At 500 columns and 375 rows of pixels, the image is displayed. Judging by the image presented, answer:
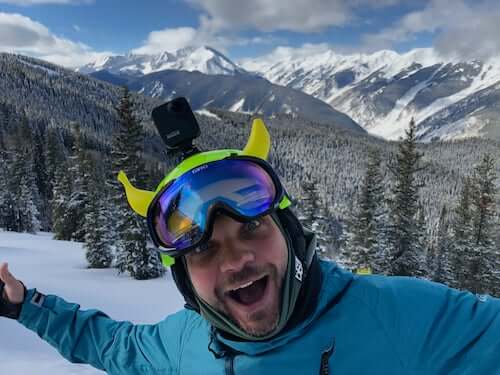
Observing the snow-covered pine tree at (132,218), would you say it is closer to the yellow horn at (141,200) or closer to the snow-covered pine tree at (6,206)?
the yellow horn at (141,200)

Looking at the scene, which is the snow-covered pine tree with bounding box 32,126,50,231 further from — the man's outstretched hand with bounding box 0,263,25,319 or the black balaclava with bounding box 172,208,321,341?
the black balaclava with bounding box 172,208,321,341

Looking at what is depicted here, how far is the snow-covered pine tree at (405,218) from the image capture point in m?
20.7

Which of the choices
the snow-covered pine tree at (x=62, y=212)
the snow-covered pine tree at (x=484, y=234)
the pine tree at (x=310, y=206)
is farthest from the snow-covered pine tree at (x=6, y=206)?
the snow-covered pine tree at (x=484, y=234)

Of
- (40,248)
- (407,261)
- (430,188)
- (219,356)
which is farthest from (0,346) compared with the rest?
(430,188)

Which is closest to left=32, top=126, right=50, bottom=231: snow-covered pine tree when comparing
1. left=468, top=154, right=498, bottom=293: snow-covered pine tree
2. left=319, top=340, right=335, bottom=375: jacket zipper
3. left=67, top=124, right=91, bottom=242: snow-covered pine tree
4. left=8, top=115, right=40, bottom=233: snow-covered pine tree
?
left=8, top=115, right=40, bottom=233: snow-covered pine tree

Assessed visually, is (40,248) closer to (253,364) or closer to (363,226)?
(363,226)

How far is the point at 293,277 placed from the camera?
1.72 meters

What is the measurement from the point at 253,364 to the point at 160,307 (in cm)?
1278

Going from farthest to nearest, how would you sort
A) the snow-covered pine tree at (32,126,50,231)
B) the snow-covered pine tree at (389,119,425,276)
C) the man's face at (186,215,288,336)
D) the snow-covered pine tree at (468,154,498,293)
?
1. the snow-covered pine tree at (32,126,50,231)
2. the snow-covered pine tree at (468,154,498,293)
3. the snow-covered pine tree at (389,119,425,276)
4. the man's face at (186,215,288,336)

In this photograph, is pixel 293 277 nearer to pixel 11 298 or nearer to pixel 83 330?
pixel 83 330

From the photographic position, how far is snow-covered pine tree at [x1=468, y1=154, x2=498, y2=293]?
73.6ft

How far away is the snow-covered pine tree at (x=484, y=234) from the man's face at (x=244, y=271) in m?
24.2

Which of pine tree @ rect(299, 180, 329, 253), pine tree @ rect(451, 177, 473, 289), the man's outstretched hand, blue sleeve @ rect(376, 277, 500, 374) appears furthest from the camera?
A: pine tree @ rect(299, 180, 329, 253)

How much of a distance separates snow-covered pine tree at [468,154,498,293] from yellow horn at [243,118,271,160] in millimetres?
24004
